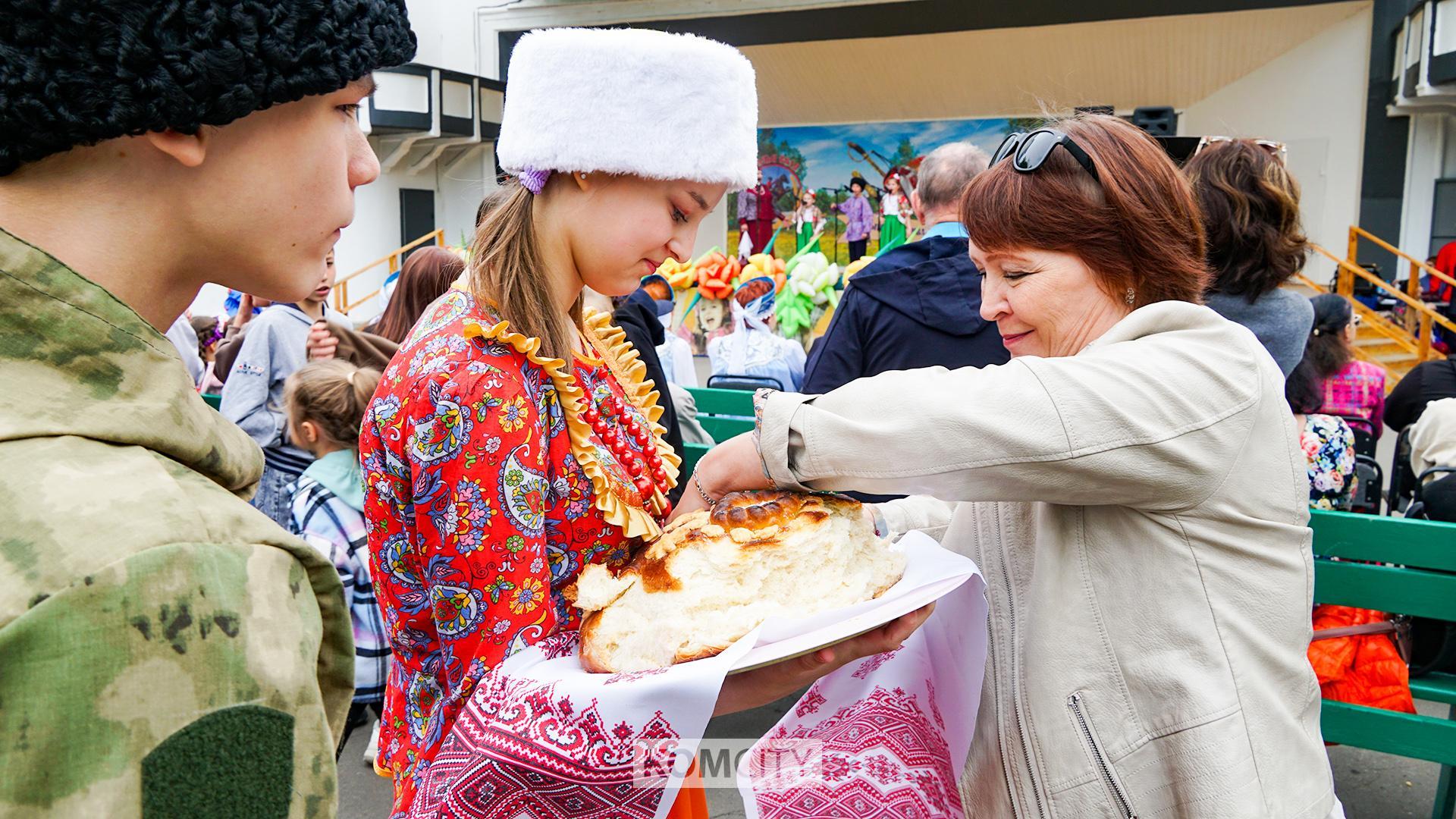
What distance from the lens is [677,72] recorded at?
1588 millimetres

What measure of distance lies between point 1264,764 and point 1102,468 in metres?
0.53

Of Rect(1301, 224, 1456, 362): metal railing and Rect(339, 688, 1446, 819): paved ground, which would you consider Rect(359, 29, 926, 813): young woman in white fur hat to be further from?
Rect(1301, 224, 1456, 362): metal railing

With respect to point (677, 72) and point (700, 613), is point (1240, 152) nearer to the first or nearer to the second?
point (677, 72)

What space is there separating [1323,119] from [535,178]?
782 inches

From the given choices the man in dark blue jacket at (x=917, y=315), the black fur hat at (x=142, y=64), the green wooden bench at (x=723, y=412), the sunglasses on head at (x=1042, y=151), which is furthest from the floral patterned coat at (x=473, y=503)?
the green wooden bench at (x=723, y=412)

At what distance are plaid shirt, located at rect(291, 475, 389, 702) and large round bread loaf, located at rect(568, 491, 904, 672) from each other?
2.26 meters

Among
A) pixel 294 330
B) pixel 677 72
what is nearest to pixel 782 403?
pixel 677 72

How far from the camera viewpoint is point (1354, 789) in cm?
373

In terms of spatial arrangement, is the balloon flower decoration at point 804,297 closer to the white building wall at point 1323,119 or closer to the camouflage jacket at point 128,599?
the camouflage jacket at point 128,599

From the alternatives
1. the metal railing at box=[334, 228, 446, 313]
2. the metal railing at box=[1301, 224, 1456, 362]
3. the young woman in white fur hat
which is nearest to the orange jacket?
the young woman in white fur hat

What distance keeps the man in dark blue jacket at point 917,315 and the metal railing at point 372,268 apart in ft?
55.5

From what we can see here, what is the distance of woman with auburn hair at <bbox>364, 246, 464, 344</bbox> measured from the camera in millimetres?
4527

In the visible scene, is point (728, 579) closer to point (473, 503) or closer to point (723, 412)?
point (473, 503)

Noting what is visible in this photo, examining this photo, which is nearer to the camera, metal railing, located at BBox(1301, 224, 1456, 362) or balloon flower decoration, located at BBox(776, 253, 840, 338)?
balloon flower decoration, located at BBox(776, 253, 840, 338)
